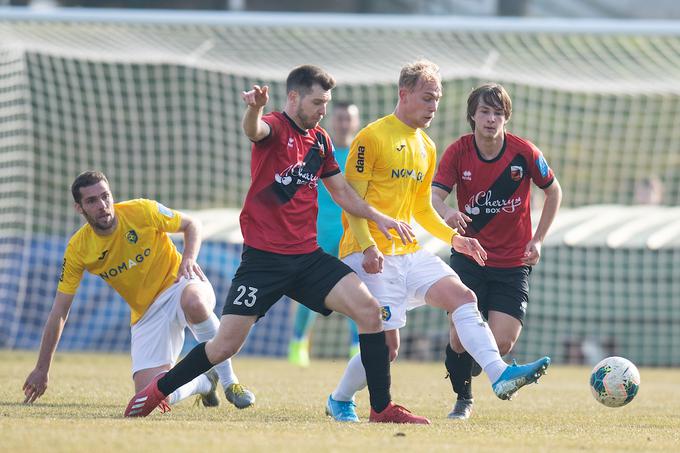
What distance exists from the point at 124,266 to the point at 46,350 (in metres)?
0.86

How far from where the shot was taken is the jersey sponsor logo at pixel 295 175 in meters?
6.53

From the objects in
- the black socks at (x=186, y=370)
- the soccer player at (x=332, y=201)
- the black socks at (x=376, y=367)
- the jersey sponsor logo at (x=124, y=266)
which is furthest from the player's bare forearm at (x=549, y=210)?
the soccer player at (x=332, y=201)

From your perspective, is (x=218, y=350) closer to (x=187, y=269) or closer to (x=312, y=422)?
(x=312, y=422)

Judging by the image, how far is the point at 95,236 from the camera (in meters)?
7.41

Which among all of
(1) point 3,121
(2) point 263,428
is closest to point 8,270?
(1) point 3,121

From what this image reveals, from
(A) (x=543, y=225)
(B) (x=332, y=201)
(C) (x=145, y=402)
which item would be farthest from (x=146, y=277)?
(B) (x=332, y=201)

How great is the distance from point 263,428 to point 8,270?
992 cm

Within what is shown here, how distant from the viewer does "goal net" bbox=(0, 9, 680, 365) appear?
15305mm

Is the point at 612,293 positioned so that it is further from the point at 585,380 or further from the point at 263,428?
the point at 263,428

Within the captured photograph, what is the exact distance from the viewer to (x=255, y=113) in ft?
19.9

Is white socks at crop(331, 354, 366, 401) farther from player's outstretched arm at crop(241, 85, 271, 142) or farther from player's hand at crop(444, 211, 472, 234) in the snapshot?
player's outstretched arm at crop(241, 85, 271, 142)

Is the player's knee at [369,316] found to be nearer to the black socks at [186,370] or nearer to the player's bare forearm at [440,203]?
the black socks at [186,370]

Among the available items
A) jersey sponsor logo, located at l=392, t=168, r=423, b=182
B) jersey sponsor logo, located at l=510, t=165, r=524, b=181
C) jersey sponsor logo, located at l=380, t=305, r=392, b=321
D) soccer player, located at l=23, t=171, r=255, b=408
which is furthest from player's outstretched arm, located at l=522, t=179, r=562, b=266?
soccer player, located at l=23, t=171, r=255, b=408

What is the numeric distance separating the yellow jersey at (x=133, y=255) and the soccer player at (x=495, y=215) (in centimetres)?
177
